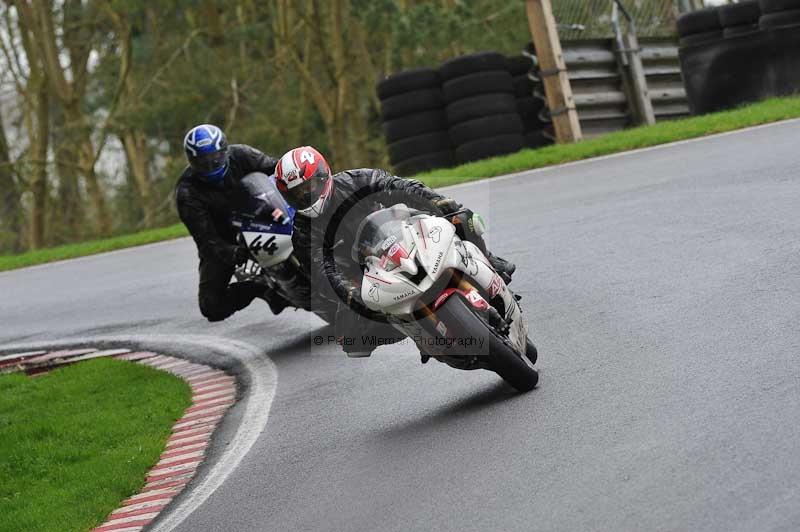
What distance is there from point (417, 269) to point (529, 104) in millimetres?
14973

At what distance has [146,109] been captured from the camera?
36844 millimetres

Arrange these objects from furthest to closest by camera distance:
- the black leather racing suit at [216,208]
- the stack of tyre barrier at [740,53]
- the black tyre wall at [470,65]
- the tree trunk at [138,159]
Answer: the tree trunk at [138,159]
the black tyre wall at [470,65]
the stack of tyre barrier at [740,53]
the black leather racing suit at [216,208]

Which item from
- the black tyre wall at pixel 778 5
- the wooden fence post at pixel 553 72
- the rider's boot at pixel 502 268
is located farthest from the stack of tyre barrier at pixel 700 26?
the rider's boot at pixel 502 268

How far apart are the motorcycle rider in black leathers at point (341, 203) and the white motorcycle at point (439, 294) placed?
8.1 inches

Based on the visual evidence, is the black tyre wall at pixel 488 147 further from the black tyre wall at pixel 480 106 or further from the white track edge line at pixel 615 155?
the white track edge line at pixel 615 155

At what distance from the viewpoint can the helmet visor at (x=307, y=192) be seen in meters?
7.68

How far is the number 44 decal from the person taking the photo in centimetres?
1034

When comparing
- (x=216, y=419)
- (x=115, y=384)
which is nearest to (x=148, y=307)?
(x=115, y=384)

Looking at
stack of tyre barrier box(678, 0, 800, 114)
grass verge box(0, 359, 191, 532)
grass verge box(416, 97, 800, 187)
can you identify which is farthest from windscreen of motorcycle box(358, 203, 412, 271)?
stack of tyre barrier box(678, 0, 800, 114)

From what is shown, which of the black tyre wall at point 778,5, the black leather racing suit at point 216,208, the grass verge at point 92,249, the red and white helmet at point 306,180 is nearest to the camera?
the red and white helmet at point 306,180

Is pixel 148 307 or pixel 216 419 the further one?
pixel 148 307

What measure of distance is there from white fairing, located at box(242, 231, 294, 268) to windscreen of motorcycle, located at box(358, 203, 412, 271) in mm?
2583

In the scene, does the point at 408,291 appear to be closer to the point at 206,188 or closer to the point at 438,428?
the point at 438,428

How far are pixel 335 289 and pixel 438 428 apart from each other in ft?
3.30
